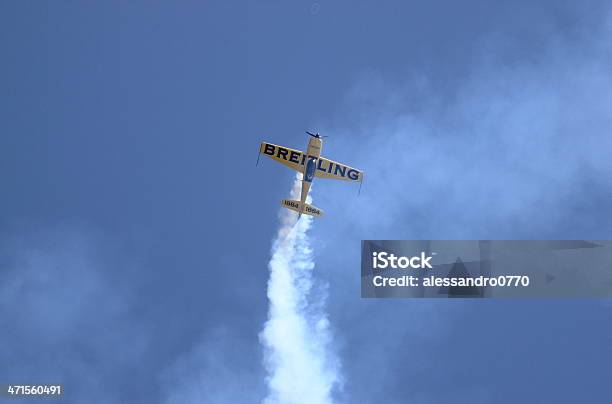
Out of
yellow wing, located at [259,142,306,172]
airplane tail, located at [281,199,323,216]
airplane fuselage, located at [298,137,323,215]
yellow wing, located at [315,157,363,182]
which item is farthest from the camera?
yellow wing, located at [315,157,363,182]

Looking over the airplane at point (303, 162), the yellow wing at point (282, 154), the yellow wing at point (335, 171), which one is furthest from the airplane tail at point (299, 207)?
the yellow wing at point (282, 154)

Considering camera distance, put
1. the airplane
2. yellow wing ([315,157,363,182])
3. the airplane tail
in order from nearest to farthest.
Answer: the airplane → the airplane tail → yellow wing ([315,157,363,182])

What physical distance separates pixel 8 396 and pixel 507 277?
121 feet

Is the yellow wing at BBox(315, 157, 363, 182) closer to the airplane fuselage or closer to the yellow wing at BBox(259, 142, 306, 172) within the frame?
the airplane fuselage

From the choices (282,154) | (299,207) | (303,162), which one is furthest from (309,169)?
(299,207)

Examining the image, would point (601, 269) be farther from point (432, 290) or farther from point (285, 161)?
point (285, 161)

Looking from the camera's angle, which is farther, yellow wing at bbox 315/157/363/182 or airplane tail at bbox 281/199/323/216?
yellow wing at bbox 315/157/363/182

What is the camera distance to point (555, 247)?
101 m

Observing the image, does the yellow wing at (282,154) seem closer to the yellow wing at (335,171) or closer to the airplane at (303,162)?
the airplane at (303,162)

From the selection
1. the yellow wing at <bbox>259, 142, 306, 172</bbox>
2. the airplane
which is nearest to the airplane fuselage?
the airplane

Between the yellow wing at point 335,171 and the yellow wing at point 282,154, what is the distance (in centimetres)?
164

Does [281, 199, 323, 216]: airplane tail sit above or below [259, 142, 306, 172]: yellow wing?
below

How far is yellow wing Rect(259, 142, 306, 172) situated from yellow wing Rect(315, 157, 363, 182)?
1640mm

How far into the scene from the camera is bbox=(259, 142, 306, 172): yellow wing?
4126 inches
